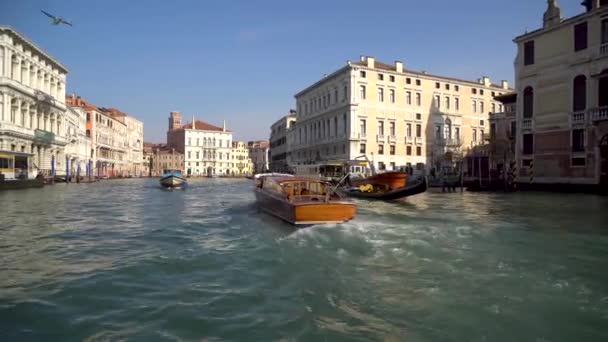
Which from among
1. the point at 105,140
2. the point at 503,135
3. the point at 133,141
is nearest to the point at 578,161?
the point at 503,135

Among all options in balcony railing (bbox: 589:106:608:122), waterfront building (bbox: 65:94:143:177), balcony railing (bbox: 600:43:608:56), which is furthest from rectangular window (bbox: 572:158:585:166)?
waterfront building (bbox: 65:94:143:177)

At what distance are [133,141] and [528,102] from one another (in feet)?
276

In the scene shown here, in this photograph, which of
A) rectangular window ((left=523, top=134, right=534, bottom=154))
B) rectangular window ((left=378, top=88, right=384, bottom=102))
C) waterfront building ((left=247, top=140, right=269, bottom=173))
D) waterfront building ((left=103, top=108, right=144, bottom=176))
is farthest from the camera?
waterfront building ((left=247, top=140, right=269, bottom=173))

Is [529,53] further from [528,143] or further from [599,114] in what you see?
[599,114]

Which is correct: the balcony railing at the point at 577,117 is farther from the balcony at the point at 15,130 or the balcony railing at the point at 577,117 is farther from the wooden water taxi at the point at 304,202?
the balcony at the point at 15,130

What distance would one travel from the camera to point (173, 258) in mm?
6801

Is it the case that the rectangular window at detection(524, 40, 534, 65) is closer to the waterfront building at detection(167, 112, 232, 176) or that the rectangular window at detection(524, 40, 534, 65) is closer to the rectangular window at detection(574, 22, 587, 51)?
the rectangular window at detection(574, 22, 587, 51)

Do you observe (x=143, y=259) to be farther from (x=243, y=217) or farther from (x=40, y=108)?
(x=40, y=108)

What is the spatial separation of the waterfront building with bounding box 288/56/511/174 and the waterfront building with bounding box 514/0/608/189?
530 inches

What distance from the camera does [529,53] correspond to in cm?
2639

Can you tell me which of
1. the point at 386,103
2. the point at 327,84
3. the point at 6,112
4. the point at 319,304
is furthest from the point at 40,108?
the point at 319,304

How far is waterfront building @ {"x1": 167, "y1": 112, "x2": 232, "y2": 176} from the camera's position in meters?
96.9

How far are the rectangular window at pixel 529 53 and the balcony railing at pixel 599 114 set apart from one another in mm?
5735

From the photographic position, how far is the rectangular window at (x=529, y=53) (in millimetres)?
26172
